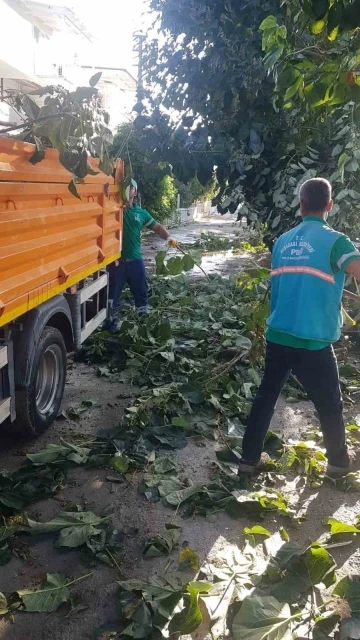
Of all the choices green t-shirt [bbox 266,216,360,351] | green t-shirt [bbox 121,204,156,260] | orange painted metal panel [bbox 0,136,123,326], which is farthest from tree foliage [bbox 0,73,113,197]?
green t-shirt [bbox 121,204,156,260]

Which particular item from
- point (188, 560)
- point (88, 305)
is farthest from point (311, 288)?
point (88, 305)

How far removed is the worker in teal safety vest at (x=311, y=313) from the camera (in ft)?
10.5

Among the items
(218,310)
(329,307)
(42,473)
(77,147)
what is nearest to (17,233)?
(77,147)

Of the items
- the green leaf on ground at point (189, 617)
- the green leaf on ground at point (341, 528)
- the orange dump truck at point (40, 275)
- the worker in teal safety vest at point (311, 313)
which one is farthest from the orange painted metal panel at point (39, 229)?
the green leaf on ground at point (341, 528)

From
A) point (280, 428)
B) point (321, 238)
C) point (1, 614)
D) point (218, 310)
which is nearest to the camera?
point (1, 614)

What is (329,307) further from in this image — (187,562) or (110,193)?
(110,193)

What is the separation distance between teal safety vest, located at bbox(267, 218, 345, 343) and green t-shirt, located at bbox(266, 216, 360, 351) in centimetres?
3

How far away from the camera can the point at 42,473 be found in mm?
3662

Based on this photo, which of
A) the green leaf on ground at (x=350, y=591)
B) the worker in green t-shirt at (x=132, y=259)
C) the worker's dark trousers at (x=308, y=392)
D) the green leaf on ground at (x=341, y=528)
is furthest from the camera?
the worker in green t-shirt at (x=132, y=259)

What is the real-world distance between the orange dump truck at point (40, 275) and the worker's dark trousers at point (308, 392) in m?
1.47

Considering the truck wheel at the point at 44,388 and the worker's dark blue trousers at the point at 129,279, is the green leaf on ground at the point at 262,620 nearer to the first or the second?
the truck wheel at the point at 44,388

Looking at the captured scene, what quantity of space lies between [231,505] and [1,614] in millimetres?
1390

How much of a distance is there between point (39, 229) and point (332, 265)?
5.95 feet

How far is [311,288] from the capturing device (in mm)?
3234
